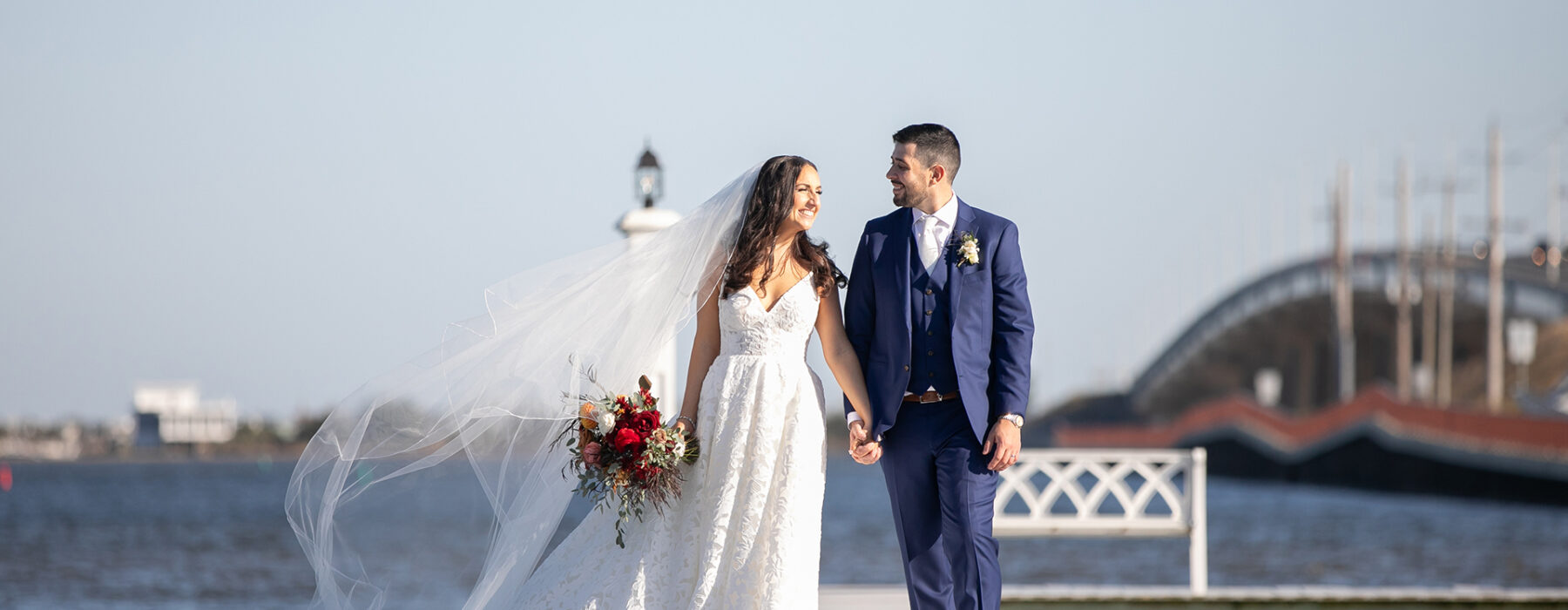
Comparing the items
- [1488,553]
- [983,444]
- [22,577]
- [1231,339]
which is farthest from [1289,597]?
[1231,339]

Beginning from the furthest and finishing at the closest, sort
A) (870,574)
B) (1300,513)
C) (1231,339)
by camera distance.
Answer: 1. (1231,339)
2. (1300,513)
3. (870,574)

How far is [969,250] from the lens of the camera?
4.45 metres

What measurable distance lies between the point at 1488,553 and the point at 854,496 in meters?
34.1

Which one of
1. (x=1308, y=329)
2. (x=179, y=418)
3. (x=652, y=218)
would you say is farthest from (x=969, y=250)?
(x=179, y=418)

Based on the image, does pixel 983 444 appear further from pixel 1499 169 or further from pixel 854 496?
pixel 854 496

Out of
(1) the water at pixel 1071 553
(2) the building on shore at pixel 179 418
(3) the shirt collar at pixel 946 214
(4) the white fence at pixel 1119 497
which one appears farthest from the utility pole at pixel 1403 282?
(2) the building on shore at pixel 179 418

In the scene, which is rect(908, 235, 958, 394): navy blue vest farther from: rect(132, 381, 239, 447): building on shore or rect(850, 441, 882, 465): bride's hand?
rect(132, 381, 239, 447): building on shore

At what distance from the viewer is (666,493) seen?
4.46 metres

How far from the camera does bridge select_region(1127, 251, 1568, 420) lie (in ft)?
123

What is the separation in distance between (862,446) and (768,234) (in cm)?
65

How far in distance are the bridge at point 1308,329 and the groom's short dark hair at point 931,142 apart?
32498mm

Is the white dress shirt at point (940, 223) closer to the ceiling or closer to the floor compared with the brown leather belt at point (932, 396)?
closer to the ceiling

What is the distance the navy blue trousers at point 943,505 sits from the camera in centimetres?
438

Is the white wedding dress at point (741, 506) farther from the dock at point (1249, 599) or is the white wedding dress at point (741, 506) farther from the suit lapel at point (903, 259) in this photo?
the dock at point (1249, 599)
